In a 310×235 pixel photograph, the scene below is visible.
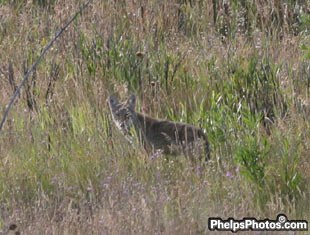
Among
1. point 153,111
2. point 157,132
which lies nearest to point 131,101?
point 153,111

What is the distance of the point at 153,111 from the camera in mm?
9062

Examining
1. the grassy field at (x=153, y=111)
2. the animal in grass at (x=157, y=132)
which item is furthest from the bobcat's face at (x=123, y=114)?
the grassy field at (x=153, y=111)

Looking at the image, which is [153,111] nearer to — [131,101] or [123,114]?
[131,101]

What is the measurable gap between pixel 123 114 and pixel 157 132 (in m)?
0.38

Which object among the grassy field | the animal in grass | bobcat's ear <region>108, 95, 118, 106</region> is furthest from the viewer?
bobcat's ear <region>108, 95, 118, 106</region>

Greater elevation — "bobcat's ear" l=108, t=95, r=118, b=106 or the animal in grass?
"bobcat's ear" l=108, t=95, r=118, b=106

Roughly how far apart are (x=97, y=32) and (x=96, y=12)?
65 cm

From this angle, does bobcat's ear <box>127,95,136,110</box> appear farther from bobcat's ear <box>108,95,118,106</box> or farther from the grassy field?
the grassy field

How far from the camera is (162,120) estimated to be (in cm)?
852

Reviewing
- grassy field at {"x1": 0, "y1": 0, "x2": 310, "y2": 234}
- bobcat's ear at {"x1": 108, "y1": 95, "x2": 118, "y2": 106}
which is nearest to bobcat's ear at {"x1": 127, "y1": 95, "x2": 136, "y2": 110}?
bobcat's ear at {"x1": 108, "y1": 95, "x2": 118, "y2": 106}

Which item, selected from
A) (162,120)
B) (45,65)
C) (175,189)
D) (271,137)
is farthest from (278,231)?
(45,65)

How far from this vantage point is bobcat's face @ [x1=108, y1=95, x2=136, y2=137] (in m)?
8.58

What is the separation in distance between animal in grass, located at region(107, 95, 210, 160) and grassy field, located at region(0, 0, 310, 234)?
0.37 ft

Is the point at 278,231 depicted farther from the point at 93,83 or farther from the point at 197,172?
the point at 93,83
